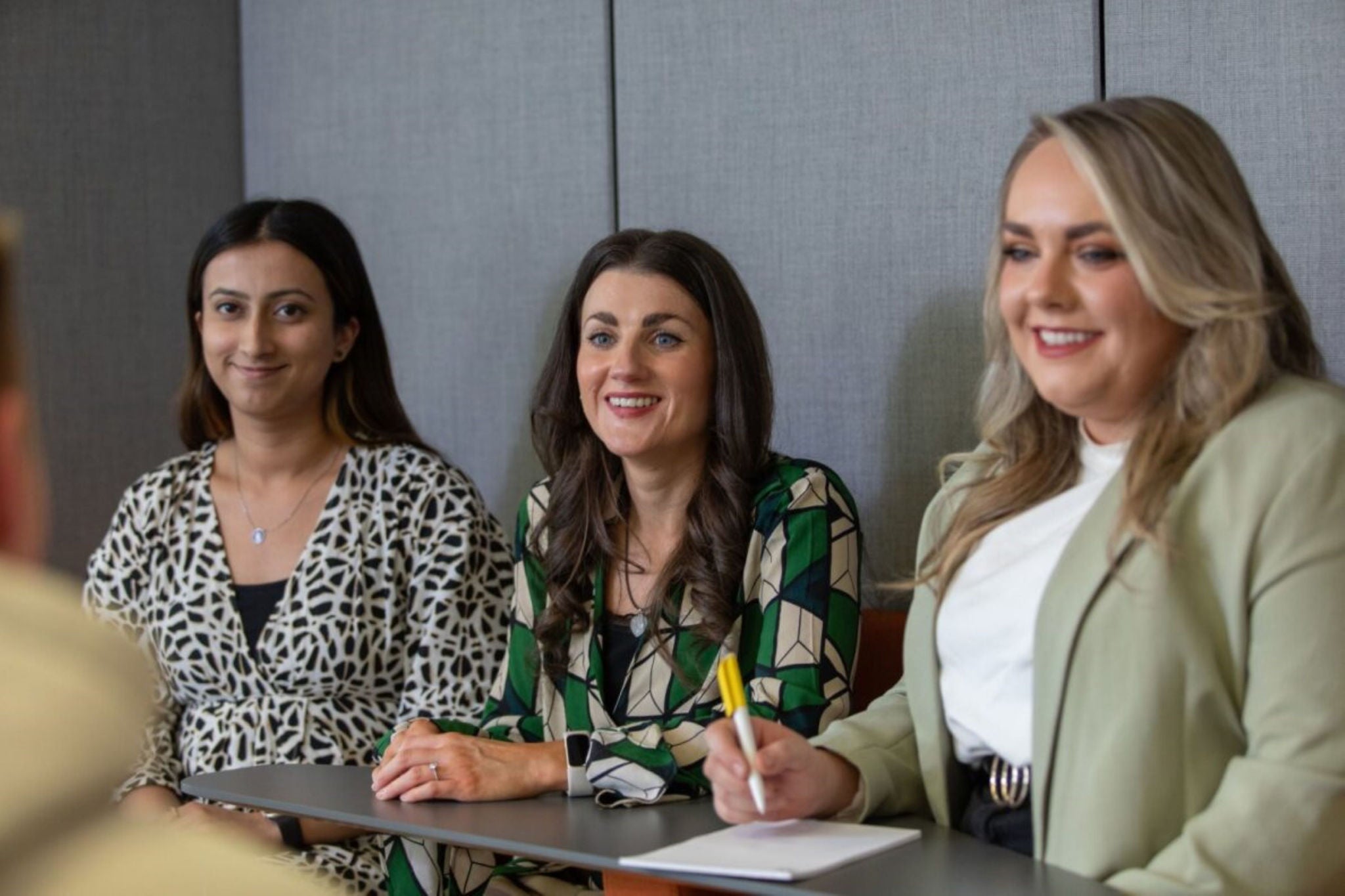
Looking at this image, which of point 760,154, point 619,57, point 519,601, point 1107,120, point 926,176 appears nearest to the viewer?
point 1107,120

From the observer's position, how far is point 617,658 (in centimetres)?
298

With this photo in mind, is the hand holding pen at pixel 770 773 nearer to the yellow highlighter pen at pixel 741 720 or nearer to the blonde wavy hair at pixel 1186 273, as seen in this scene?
the yellow highlighter pen at pixel 741 720

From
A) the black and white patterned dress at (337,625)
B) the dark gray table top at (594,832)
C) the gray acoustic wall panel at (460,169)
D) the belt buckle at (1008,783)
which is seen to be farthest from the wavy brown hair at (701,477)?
the gray acoustic wall panel at (460,169)

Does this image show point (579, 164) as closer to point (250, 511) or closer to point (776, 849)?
point (250, 511)

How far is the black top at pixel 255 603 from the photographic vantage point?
3.43 meters

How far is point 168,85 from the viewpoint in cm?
441

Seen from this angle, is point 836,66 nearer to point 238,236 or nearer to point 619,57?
point 619,57

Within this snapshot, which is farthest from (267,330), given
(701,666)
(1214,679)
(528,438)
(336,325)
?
(1214,679)

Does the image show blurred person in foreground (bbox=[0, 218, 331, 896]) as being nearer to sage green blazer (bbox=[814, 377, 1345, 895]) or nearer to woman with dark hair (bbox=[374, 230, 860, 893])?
sage green blazer (bbox=[814, 377, 1345, 895])

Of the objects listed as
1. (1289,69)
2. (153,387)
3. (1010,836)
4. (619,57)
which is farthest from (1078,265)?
(153,387)

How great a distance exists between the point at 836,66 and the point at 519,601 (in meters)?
1.27

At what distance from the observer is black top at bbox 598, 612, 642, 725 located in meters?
2.95

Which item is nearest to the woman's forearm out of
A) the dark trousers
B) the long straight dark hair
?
the long straight dark hair

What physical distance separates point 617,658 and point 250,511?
0.98 m
